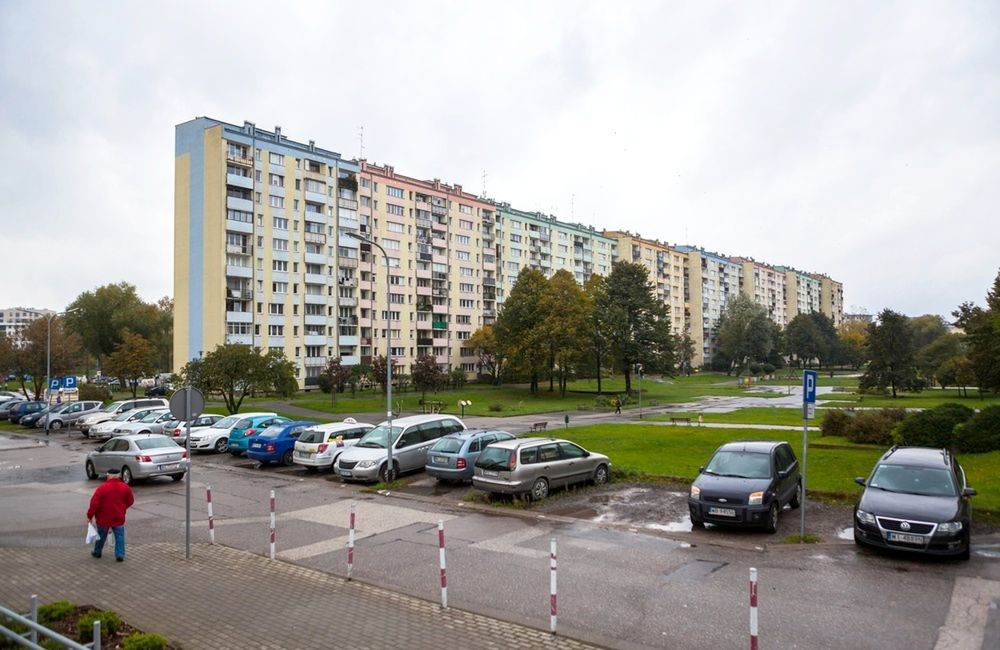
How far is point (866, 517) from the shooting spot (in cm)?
1035

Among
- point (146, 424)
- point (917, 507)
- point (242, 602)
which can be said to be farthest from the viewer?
point (146, 424)

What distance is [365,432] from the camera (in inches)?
898

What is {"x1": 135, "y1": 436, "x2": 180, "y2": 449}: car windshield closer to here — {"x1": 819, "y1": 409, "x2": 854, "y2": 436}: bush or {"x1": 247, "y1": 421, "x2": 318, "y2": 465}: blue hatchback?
{"x1": 247, "y1": 421, "x2": 318, "y2": 465}: blue hatchback

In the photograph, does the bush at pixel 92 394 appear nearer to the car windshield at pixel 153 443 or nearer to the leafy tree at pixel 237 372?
the leafy tree at pixel 237 372

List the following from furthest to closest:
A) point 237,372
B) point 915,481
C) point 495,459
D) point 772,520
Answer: point 237,372
point 495,459
point 772,520
point 915,481

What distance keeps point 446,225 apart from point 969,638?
83.9m

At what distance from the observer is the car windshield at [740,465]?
12.6m

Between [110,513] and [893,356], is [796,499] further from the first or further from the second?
[893,356]

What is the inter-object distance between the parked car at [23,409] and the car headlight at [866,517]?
48.7 m

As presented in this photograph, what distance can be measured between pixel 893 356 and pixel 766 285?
4492 inches

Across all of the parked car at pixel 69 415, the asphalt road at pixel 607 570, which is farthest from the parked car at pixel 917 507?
the parked car at pixel 69 415

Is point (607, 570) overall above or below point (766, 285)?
below

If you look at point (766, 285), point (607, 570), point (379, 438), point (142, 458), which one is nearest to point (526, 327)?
point (379, 438)

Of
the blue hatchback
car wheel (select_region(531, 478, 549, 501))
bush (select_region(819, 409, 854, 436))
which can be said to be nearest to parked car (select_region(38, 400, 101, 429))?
the blue hatchback
